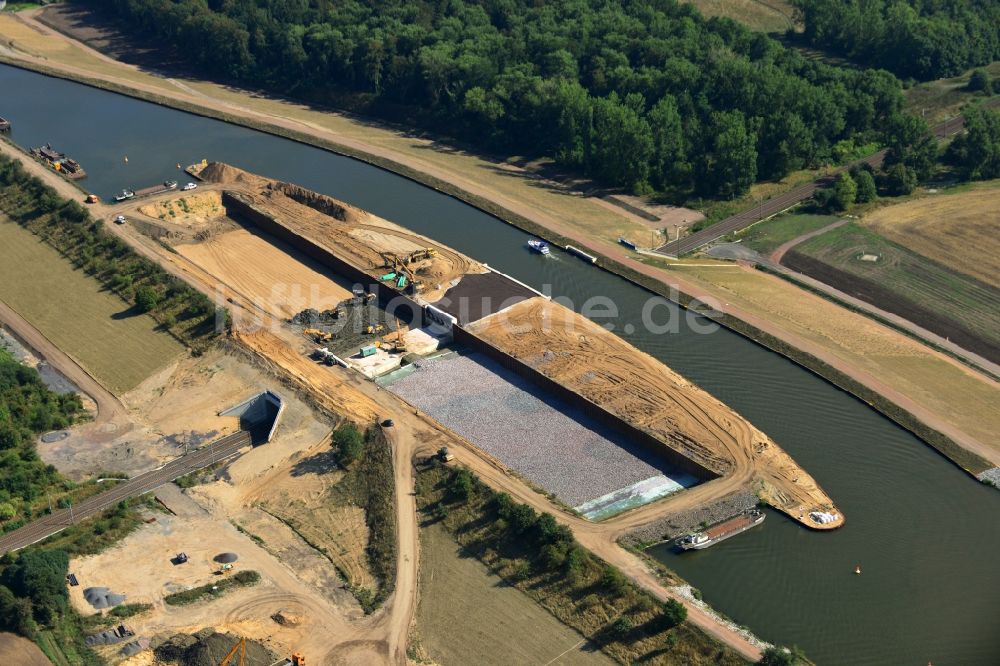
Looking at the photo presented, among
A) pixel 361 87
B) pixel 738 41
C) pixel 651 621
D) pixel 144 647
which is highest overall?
pixel 738 41

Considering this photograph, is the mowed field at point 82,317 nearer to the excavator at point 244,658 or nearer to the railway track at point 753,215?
the excavator at point 244,658

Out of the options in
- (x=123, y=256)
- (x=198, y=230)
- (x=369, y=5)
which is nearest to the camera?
(x=123, y=256)

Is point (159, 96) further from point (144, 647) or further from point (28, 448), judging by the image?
point (144, 647)

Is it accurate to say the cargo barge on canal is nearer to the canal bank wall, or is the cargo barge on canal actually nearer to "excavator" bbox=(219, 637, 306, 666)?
the canal bank wall

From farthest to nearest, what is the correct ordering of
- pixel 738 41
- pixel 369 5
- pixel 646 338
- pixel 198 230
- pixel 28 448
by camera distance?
1. pixel 369 5
2. pixel 738 41
3. pixel 198 230
4. pixel 646 338
5. pixel 28 448

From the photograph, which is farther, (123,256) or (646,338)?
(123,256)

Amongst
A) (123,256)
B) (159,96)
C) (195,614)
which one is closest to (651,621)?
(195,614)

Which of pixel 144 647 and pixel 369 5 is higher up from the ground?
pixel 369 5

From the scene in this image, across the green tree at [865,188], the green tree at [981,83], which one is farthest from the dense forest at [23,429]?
the green tree at [981,83]
